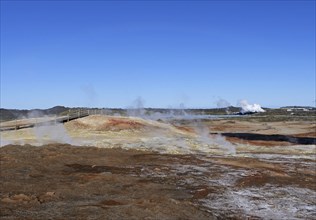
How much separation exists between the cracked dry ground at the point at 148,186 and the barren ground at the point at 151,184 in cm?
3

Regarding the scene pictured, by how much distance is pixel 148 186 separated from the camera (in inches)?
643

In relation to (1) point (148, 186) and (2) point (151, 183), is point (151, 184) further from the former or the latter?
(1) point (148, 186)

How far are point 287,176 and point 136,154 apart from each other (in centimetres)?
941

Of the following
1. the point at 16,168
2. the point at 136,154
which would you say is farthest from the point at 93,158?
the point at 16,168

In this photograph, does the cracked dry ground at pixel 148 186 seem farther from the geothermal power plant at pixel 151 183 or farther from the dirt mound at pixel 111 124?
the dirt mound at pixel 111 124

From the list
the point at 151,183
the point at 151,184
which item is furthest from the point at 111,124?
the point at 151,184

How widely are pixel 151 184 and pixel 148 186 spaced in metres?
0.40

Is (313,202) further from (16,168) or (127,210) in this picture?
(16,168)

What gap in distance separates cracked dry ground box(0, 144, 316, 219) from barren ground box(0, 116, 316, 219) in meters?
0.03

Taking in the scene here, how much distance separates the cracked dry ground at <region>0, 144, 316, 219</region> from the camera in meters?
12.4

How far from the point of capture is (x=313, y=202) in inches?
589

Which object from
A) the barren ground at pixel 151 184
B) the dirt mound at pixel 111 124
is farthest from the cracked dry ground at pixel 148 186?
the dirt mound at pixel 111 124

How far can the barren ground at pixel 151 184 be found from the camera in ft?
41.1

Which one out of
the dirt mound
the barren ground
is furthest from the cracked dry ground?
the dirt mound
